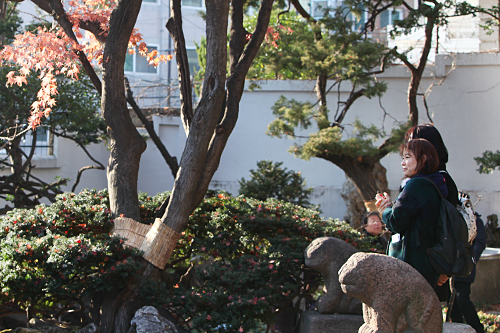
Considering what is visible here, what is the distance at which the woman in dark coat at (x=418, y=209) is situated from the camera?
2.93 meters

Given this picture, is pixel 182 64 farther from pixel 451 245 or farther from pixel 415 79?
pixel 415 79

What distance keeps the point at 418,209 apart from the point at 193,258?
3583 millimetres

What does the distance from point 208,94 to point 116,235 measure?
1.73 m

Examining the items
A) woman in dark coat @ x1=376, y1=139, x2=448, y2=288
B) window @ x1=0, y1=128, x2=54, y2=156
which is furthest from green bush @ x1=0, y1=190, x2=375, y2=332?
window @ x1=0, y1=128, x2=54, y2=156

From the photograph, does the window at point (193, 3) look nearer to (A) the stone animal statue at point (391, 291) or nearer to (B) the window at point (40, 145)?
(B) the window at point (40, 145)

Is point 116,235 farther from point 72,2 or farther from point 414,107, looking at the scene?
point 414,107

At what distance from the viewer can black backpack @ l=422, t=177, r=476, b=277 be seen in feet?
9.35

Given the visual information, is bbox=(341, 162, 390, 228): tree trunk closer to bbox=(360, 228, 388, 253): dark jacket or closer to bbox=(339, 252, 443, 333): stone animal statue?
bbox=(360, 228, 388, 253): dark jacket

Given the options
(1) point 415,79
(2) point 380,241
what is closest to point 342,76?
(1) point 415,79

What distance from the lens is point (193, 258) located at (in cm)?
593

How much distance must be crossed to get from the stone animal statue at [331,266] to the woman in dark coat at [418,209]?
1.49 metres

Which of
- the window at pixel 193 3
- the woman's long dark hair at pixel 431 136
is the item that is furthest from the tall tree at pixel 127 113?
the window at pixel 193 3

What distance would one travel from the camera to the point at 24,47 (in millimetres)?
5598

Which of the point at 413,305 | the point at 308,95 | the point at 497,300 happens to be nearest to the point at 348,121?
the point at 308,95
